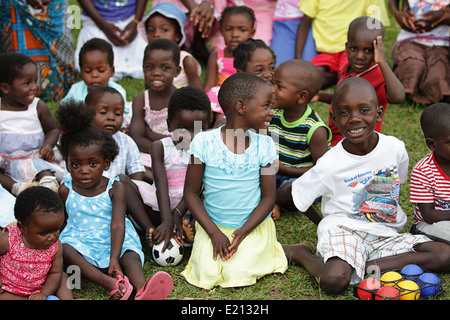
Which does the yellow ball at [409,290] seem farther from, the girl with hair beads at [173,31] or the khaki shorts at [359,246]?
the girl with hair beads at [173,31]

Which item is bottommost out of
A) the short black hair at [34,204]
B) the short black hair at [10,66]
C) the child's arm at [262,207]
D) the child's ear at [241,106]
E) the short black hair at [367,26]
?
the child's arm at [262,207]

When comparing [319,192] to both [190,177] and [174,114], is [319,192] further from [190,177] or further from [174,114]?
[174,114]

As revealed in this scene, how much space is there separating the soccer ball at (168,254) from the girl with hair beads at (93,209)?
97 mm

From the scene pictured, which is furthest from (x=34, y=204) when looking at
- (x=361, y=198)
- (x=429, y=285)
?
(x=429, y=285)

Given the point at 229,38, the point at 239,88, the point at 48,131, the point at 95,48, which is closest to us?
the point at 239,88

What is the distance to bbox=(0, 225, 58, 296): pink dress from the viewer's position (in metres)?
2.92

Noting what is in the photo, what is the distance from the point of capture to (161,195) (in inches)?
142

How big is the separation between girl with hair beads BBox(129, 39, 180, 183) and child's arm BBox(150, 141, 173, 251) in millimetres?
794

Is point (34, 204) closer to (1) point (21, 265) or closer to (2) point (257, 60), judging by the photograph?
(1) point (21, 265)

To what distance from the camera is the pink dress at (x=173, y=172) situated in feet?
12.4

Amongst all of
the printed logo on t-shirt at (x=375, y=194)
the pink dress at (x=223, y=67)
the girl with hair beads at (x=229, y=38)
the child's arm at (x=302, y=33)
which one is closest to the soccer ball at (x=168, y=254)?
the printed logo on t-shirt at (x=375, y=194)

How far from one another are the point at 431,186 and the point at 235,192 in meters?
1.17

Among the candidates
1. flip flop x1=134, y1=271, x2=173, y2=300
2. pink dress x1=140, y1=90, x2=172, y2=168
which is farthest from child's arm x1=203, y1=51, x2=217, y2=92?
flip flop x1=134, y1=271, x2=173, y2=300


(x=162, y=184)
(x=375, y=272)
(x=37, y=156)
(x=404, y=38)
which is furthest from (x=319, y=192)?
(x=404, y=38)
